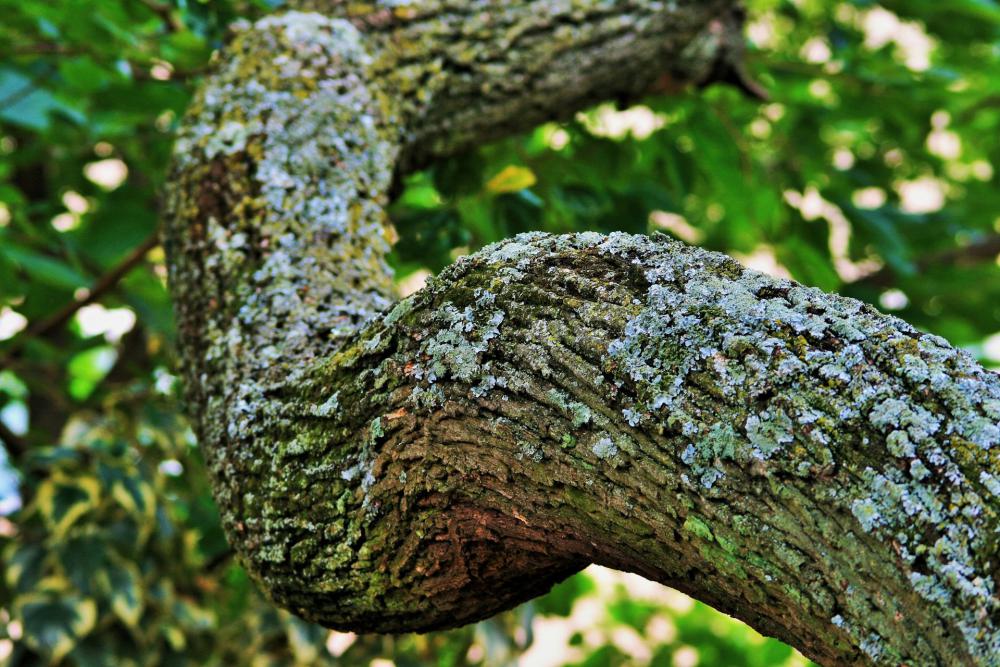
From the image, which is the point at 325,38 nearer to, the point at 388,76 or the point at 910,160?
the point at 388,76

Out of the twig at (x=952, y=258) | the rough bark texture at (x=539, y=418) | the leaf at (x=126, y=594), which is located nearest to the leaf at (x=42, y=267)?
the rough bark texture at (x=539, y=418)

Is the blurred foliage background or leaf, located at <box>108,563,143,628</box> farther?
leaf, located at <box>108,563,143,628</box>

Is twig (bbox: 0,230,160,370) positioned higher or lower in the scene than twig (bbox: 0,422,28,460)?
higher

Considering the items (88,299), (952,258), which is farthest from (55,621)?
(952,258)

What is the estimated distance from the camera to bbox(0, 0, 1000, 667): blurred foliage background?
1.80 metres

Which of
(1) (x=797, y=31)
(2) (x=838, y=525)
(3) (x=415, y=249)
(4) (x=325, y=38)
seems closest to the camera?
(2) (x=838, y=525)

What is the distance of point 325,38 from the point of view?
4.70 feet

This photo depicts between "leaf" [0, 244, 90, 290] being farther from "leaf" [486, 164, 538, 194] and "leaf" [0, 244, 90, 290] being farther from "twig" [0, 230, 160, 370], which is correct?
"leaf" [486, 164, 538, 194]

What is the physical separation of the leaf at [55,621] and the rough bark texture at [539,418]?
4.22ft

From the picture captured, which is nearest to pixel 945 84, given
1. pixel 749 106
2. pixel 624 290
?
pixel 749 106

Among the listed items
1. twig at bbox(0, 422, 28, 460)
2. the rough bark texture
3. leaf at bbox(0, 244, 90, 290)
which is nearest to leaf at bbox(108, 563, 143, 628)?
twig at bbox(0, 422, 28, 460)

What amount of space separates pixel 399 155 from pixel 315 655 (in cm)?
128

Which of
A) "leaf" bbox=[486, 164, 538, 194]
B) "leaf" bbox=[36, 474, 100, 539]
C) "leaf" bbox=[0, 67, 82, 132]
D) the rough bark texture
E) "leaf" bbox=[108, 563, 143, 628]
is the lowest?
"leaf" bbox=[108, 563, 143, 628]

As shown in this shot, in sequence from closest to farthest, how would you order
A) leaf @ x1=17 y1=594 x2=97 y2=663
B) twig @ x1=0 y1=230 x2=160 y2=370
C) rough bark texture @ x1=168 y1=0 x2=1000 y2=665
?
rough bark texture @ x1=168 y1=0 x2=1000 y2=665
twig @ x1=0 y1=230 x2=160 y2=370
leaf @ x1=17 y1=594 x2=97 y2=663
